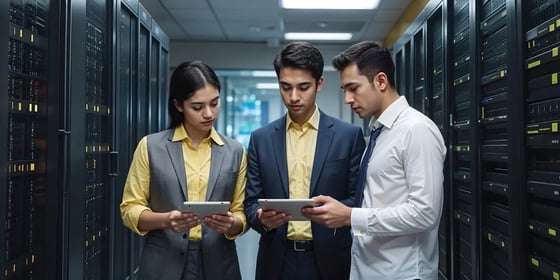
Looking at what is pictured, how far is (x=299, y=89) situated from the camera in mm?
1769

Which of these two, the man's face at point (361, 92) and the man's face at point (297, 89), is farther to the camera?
the man's face at point (297, 89)

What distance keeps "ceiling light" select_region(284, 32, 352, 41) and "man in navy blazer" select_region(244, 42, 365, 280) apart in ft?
17.9

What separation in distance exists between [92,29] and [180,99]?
3.31 ft

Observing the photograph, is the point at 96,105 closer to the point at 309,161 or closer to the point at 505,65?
the point at 309,161

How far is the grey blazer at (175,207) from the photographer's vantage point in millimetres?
1640

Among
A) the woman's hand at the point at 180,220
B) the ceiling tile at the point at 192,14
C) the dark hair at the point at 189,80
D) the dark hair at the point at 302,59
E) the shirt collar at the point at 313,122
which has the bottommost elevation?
the woman's hand at the point at 180,220

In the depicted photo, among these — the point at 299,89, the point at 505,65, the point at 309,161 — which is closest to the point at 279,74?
the point at 299,89

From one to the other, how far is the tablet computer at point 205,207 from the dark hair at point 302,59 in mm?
559

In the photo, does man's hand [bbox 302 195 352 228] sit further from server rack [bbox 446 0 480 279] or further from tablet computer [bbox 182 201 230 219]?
server rack [bbox 446 0 480 279]

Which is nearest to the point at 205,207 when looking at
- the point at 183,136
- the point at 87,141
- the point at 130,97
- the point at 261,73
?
the point at 183,136

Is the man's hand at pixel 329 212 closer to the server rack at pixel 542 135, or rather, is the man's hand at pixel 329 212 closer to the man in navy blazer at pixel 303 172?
the man in navy blazer at pixel 303 172

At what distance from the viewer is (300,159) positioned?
1787 millimetres

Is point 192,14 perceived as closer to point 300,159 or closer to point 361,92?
point 300,159

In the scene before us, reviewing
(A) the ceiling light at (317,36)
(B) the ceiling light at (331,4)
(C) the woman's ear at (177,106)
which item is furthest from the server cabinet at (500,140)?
(A) the ceiling light at (317,36)
